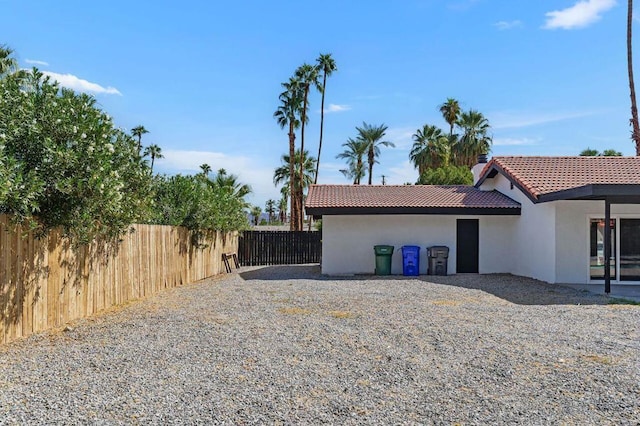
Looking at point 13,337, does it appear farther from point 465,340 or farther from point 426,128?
point 426,128

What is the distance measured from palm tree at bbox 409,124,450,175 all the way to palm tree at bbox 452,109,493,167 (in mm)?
1383

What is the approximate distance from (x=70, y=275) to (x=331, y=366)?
4737 mm

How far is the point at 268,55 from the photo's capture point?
16.8 metres

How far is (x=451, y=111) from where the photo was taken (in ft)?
141

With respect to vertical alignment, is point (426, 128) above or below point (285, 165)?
above

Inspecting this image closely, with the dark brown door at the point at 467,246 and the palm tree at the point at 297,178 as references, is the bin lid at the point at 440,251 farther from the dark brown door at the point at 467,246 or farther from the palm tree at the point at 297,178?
the palm tree at the point at 297,178

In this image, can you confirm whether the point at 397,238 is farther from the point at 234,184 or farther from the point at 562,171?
the point at 234,184

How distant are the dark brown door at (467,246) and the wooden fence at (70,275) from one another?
944cm

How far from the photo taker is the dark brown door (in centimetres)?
1684

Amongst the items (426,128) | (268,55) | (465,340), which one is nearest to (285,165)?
(426,128)

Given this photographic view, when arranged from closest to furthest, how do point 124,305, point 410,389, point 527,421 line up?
point 527,421 → point 410,389 → point 124,305

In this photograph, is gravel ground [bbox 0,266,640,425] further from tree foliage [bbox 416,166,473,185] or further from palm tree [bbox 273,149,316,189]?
palm tree [bbox 273,149,316,189]

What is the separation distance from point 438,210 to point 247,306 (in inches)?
340

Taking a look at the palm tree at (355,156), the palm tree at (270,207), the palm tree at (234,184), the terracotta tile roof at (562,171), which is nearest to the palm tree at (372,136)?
the palm tree at (355,156)
